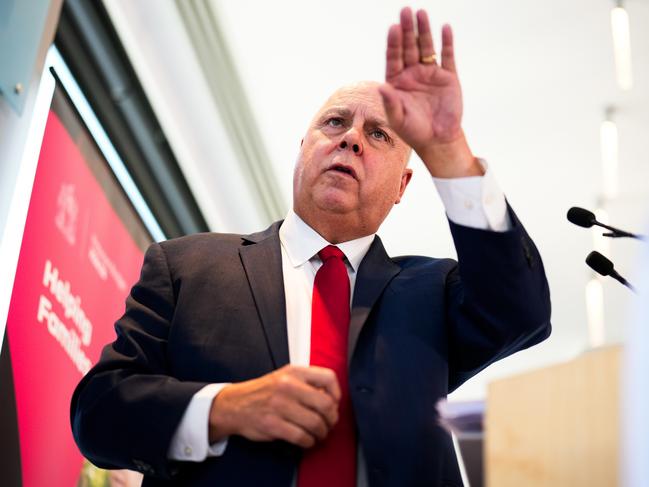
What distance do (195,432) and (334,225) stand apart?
65 cm

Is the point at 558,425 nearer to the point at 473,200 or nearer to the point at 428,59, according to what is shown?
Answer: the point at 473,200

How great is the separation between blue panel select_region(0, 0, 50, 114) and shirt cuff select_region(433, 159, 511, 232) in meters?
1.27

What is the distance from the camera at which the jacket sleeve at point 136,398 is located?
143 centimetres

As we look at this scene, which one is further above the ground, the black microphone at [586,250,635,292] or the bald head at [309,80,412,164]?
the bald head at [309,80,412,164]

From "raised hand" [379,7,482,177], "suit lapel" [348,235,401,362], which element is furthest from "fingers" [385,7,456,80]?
"suit lapel" [348,235,401,362]

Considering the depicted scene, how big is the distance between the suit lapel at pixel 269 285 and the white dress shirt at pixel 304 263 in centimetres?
3

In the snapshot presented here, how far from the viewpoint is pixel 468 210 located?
1545mm

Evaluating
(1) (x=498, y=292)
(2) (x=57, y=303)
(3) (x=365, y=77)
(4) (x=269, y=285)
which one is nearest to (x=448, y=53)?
(1) (x=498, y=292)

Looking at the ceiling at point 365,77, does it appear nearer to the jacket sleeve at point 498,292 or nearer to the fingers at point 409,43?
the fingers at point 409,43

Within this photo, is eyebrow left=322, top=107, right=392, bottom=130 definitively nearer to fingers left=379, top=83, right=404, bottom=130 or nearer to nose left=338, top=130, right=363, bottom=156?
nose left=338, top=130, right=363, bottom=156

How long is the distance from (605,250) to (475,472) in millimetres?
5663

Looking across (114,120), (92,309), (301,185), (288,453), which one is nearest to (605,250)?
(114,120)

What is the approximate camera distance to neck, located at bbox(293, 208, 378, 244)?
6.39 ft

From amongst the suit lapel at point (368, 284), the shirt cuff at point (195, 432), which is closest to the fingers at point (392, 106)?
the suit lapel at point (368, 284)
